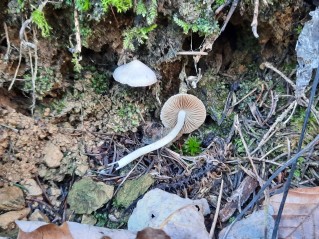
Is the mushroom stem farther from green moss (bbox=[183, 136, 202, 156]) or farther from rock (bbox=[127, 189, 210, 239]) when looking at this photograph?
rock (bbox=[127, 189, 210, 239])

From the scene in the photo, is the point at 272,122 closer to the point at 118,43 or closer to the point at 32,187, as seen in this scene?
the point at 118,43

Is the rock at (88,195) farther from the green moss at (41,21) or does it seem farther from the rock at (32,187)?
the green moss at (41,21)

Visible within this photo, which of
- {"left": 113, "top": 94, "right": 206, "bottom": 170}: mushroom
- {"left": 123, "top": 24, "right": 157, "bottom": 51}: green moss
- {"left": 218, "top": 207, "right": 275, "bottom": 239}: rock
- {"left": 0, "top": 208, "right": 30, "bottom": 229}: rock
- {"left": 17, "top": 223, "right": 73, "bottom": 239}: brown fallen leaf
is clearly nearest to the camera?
{"left": 17, "top": 223, "right": 73, "bottom": 239}: brown fallen leaf

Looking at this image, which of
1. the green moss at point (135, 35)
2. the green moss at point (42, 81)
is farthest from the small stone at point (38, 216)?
the green moss at point (135, 35)

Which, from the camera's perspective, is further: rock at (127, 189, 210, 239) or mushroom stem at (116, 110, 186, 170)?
mushroom stem at (116, 110, 186, 170)

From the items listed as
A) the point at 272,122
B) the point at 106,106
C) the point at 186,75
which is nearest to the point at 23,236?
the point at 106,106

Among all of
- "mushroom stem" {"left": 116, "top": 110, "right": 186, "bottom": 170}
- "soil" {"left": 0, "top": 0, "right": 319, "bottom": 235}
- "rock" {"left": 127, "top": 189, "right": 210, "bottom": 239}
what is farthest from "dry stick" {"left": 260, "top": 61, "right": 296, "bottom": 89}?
"rock" {"left": 127, "top": 189, "right": 210, "bottom": 239}

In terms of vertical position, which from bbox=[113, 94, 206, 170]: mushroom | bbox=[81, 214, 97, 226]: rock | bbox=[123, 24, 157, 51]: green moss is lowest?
bbox=[81, 214, 97, 226]: rock

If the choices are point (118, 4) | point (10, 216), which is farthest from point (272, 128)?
point (10, 216)
